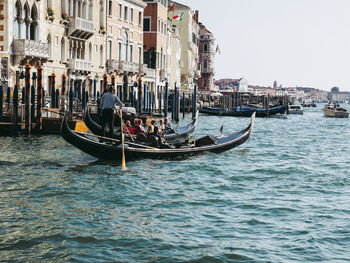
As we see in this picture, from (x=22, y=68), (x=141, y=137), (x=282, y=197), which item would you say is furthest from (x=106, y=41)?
(x=282, y=197)

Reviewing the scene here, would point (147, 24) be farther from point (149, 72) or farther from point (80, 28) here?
point (80, 28)

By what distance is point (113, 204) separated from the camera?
31.0 ft

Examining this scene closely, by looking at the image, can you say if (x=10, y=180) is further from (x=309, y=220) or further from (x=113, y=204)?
(x=309, y=220)

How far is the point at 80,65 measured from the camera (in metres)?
29.6

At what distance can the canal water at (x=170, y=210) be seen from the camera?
23.0ft

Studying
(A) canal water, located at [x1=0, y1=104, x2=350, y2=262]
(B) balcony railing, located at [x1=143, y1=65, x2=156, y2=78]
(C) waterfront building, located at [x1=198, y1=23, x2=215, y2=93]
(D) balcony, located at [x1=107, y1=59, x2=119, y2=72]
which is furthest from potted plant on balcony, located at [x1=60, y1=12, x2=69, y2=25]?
(C) waterfront building, located at [x1=198, y1=23, x2=215, y2=93]

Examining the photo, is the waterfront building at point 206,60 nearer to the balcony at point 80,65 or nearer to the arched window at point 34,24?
the balcony at point 80,65

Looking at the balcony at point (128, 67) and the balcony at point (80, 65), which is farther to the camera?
the balcony at point (128, 67)

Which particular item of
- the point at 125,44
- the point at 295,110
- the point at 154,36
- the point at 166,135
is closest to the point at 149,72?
the point at 154,36

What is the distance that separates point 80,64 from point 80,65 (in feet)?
0.17

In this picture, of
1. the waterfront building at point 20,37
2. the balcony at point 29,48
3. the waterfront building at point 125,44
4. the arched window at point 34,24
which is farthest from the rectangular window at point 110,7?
the balcony at point 29,48

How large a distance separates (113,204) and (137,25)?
3035 cm

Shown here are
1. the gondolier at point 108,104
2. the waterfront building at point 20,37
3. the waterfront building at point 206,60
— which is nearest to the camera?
the gondolier at point 108,104

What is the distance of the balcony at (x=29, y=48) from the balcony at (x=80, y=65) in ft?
12.1
